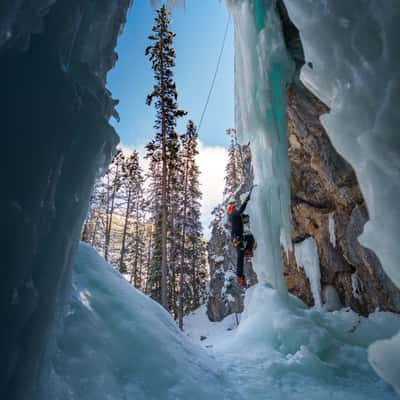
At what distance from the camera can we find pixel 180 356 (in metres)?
2.90

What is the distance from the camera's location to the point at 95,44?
2424mm

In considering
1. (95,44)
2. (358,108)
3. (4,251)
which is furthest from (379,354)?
(95,44)

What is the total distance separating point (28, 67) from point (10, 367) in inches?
72.5

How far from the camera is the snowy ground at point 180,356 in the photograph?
213 centimetres

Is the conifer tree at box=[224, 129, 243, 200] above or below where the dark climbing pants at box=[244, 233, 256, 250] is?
→ above

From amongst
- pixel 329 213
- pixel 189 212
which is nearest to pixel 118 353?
pixel 329 213

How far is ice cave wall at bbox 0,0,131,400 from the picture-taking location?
4.88ft

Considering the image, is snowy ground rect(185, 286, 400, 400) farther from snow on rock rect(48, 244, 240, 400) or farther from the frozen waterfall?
the frozen waterfall

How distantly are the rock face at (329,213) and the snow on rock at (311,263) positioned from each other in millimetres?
125

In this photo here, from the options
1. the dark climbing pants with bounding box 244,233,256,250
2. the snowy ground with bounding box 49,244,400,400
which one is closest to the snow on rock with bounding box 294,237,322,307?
the dark climbing pants with bounding box 244,233,256,250

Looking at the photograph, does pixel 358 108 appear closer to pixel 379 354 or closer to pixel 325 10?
pixel 325 10

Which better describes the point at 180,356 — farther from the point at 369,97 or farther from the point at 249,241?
the point at 249,241

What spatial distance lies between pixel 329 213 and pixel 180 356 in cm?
481

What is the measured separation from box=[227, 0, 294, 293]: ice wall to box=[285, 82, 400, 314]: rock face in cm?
48
